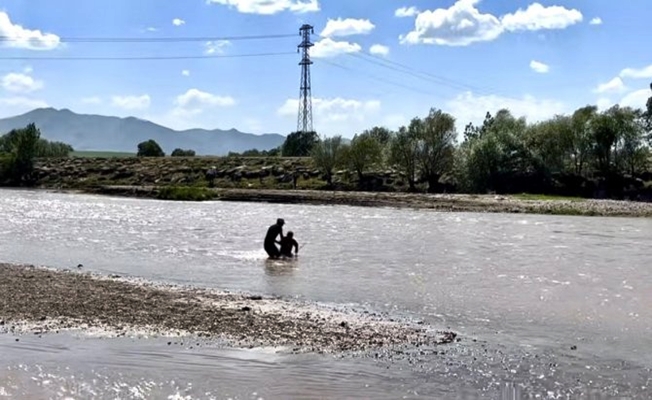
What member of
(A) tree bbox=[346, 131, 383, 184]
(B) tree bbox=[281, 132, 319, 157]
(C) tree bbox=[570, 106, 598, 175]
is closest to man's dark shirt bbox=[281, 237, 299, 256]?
(C) tree bbox=[570, 106, 598, 175]

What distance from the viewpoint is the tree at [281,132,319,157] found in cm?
13125

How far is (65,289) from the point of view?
17.5 meters

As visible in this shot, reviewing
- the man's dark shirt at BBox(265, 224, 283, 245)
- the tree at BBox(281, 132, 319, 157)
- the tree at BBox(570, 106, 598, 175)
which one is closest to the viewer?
the man's dark shirt at BBox(265, 224, 283, 245)

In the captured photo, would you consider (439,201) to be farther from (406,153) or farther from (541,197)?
(406,153)

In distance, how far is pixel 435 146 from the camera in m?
86.9

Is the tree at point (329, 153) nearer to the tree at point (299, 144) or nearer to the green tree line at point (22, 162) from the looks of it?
the tree at point (299, 144)

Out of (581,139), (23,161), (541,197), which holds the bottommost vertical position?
(541,197)

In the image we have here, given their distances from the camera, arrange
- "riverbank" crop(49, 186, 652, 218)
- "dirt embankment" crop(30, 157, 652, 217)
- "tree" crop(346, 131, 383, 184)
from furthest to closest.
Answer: "tree" crop(346, 131, 383, 184), "dirt embankment" crop(30, 157, 652, 217), "riverbank" crop(49, 186, 652, 218)

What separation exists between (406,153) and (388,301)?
69773 mm

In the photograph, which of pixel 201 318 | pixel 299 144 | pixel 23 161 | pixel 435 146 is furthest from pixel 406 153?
pixel 201 318

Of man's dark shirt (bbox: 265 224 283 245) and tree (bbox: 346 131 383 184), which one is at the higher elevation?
tree (bbox: 346 131 383 184)

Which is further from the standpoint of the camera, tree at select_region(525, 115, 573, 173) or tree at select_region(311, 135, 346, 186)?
tree at select_region(311, 135, 346, 186)

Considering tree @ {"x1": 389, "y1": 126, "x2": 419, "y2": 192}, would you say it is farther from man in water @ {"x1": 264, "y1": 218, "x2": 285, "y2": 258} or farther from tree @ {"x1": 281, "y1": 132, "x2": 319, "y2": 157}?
man in water @ {"x1": 264, "y1": 218, "x2": 285, "y2": 258}

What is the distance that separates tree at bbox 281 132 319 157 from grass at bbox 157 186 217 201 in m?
47.8
